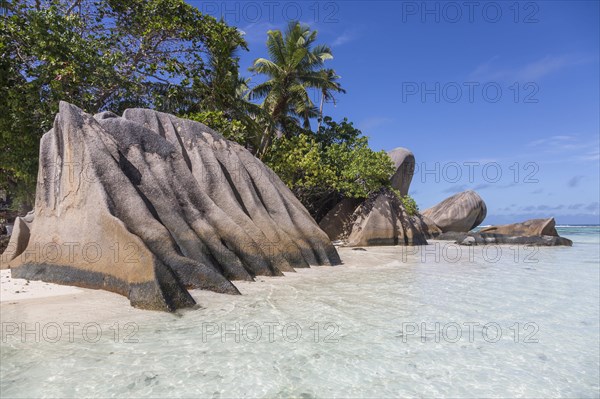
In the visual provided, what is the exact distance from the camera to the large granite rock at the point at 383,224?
55.1 ft

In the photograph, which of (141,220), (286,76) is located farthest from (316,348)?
(286,76)

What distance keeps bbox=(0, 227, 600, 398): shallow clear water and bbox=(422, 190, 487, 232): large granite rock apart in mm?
20918

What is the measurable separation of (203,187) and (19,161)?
7977mm

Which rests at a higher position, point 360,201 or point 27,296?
point 360,201

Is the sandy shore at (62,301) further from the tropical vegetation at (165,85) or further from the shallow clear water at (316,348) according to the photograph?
the tropical vegetation at (165,85)

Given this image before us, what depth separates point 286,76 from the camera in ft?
68.8

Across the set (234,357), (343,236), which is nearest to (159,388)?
(234,357)

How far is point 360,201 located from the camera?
18891 millimetres

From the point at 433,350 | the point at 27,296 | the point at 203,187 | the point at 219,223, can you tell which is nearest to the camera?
the point at 433,350

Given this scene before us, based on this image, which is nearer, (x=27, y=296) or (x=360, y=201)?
(x=27, y=296)

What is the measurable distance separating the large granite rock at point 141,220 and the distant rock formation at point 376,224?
27.7ft

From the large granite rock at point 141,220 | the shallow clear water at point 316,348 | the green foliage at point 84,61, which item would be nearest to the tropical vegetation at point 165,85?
the green foliage at point 84,61

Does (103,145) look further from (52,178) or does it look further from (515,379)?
(515,379)

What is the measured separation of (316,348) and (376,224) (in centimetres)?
1361
